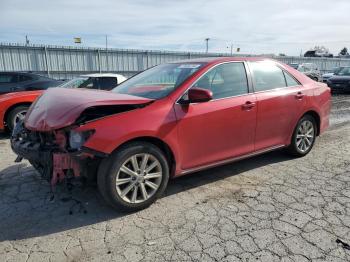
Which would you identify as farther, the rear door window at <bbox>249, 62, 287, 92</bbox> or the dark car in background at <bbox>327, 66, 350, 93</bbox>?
the dark car in background at <bbox>327, 66, 350, 93</bbox>

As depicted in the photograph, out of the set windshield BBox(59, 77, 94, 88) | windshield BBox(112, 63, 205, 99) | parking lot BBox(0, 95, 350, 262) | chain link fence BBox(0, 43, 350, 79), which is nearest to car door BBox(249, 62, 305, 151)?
parking lot BBox(0, 95, 350, 262)

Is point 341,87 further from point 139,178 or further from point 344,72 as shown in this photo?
point 139,178

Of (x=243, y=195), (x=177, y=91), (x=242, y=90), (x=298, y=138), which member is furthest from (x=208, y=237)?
(x=298, y=138)

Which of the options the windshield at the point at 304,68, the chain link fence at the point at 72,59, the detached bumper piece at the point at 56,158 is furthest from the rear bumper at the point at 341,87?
the detached bumper piece at the point at 56,158

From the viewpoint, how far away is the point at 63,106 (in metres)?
3.54

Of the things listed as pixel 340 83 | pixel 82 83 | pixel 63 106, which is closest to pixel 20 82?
pixel 82 83

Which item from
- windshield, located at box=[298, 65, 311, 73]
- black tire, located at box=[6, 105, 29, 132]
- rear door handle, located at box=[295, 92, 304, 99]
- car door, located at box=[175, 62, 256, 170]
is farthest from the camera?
windshield, located at box=[298, 65, 311, 73]

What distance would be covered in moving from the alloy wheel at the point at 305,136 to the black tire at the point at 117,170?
2692mm

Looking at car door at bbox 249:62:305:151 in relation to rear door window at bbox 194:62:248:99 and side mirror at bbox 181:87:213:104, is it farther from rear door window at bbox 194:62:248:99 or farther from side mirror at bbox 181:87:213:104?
side mirror at bbox 181:87:213:104

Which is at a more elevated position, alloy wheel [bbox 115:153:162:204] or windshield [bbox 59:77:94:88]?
windshield [bbox 59:77:94:88]

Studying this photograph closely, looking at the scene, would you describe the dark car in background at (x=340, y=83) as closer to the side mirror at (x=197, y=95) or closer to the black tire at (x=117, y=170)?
the side mirror at (x=197, y=95)

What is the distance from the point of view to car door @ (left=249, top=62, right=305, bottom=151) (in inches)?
179

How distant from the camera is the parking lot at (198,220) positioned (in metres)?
2.83

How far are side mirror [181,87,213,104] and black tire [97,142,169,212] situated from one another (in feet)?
2.24
